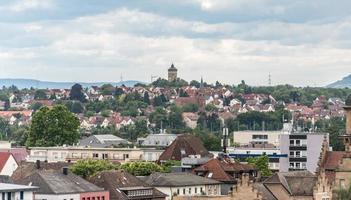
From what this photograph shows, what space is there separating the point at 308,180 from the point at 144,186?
1511cm

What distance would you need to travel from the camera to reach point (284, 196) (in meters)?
109

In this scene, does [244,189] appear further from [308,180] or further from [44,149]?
[44,149]

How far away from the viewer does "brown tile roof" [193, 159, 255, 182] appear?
A: 5221 inches

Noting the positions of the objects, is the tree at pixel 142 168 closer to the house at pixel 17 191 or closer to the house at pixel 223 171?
the house at pixel 223 171

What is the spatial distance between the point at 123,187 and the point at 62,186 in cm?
1102

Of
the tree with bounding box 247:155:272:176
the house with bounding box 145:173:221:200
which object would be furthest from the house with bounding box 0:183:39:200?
the tree with bounding box 247:155:272:176

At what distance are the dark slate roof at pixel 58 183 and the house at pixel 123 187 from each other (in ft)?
8.20

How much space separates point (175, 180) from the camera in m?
121

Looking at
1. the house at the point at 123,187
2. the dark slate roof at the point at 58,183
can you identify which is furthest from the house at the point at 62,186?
the house at the point at 123,187

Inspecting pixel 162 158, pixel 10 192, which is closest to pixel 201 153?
pixel 162 158

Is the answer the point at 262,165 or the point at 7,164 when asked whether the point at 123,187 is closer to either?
the point at 7,164

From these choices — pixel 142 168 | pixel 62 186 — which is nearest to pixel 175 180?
pixel 62 186

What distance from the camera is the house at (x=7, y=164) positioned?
→ 141 m

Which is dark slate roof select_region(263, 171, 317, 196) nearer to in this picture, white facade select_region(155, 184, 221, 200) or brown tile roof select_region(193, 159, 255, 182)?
white facade select_region(155, 184, 221, 200)
